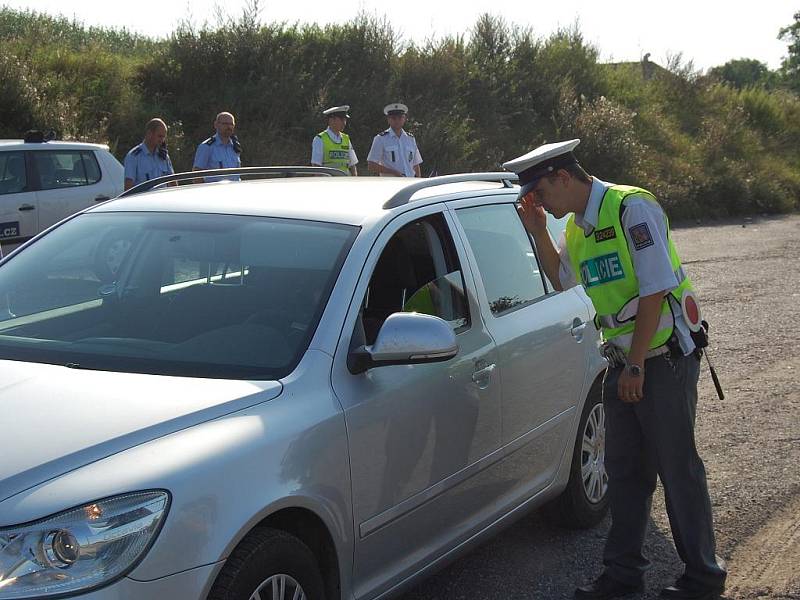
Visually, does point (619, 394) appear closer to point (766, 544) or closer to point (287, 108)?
point (766, 544)

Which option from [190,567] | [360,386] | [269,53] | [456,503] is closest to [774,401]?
[456,503]

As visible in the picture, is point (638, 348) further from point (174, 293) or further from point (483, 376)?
point (174, 293)

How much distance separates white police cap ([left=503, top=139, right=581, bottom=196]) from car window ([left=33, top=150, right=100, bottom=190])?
9646 mm

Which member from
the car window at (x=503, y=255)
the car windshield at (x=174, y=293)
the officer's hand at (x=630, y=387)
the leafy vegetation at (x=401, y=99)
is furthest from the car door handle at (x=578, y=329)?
the leafy vegetation at (x=401, y=99)

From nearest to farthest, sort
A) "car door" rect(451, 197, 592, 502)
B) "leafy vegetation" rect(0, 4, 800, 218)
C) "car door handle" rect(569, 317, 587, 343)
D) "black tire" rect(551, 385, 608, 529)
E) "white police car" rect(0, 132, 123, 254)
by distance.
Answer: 1. "car door" rect(451, 197, 592, 502)
2. "car door handle" rect(569, 317, 587, 343)
3. "black tire" rect(551, 385, 608, 529)
4. "white police car" rect(0, 132, 123, 254)
5. "leafy vegetation" rect(0, 4, 800, 218)

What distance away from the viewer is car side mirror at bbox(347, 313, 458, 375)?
11.3 ft

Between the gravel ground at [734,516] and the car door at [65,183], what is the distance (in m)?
7.34

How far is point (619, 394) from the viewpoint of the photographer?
4262 millimetres

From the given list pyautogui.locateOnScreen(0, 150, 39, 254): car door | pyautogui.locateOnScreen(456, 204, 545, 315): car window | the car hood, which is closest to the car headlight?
the car hood

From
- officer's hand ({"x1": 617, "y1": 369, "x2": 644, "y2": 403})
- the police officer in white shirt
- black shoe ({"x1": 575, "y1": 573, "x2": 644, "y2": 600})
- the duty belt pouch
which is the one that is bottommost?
black shoe ({"x1": 575, "y1": 573, "x2": 644, "y2": 600})

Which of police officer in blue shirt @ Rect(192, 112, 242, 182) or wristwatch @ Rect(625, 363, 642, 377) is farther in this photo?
police officer in blue shirt @ Rect(192, 112, 242, 182)

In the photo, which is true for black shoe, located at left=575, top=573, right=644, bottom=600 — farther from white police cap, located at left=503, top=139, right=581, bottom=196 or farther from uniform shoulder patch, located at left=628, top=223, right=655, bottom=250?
white police cap, located at left=503, top=139, right=581, bottom=196

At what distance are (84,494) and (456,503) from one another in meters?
1.70

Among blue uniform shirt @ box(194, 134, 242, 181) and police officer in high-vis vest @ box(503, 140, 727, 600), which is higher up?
blue uniform shirt @ box(194, 134, 242, 181)
